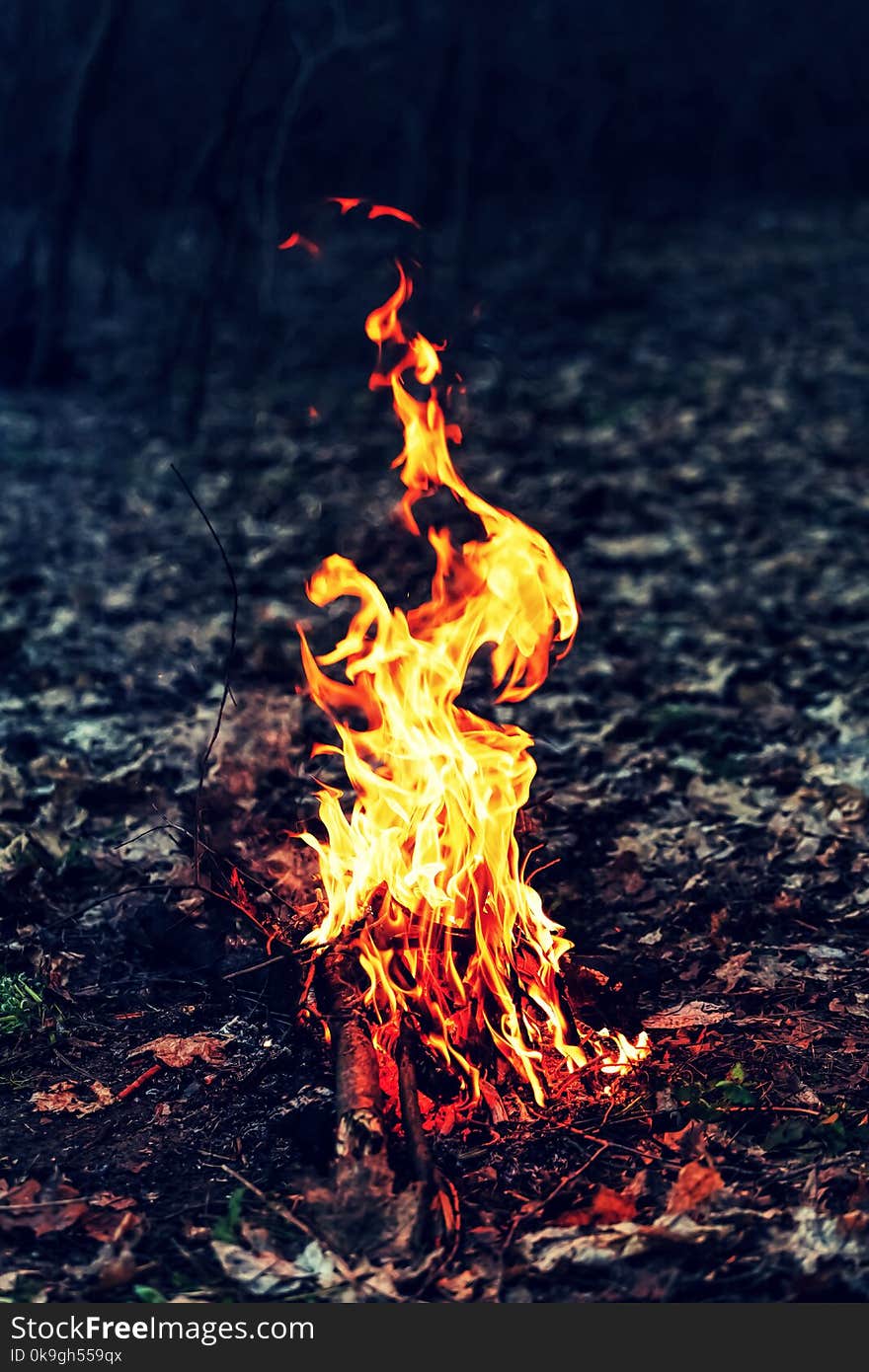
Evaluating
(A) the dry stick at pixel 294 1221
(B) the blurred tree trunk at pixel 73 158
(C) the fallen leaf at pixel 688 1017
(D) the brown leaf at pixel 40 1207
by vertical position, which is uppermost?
(B) the blurred tree trunk at pixel 73 158

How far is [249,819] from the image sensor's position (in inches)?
183

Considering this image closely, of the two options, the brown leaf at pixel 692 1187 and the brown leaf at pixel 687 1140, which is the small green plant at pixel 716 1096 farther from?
the brown leaf at pixel 692 1187

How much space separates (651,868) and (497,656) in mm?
1082

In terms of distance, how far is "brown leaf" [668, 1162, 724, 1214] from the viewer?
9.02 feet

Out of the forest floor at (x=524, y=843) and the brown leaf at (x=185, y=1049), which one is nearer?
the forest floor at (x=524, y=843)

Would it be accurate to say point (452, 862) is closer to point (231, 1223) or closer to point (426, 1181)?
point (426, 1181)

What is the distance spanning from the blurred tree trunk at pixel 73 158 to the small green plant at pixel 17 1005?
780 cm

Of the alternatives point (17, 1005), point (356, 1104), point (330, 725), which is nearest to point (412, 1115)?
point (356, 1104)

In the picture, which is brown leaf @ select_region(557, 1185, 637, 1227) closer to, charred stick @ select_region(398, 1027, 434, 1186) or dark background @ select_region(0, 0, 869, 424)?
charred stick @ select_region(398, 1027, 434, 1186)

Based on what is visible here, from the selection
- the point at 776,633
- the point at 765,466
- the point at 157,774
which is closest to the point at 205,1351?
the point at 157,774

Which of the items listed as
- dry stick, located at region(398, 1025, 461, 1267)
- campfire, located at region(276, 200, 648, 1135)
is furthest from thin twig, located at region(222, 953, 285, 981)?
dry stick, located at region(398, 1025, 461, 1267)

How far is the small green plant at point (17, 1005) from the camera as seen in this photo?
3.50 m

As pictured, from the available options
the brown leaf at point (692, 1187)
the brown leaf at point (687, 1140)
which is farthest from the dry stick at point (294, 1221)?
the brown leaf at point (687, 1140)

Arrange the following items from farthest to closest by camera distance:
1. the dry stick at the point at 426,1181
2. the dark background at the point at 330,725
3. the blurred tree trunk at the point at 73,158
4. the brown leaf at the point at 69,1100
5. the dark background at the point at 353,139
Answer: the dark background at the point at 353,139 → the blurred tree trunk at the point at 73,158 → the brown leaf at the point at 69,1100 → the dark background at the point at 330,725 → the dry stick at the point at 426,1181
